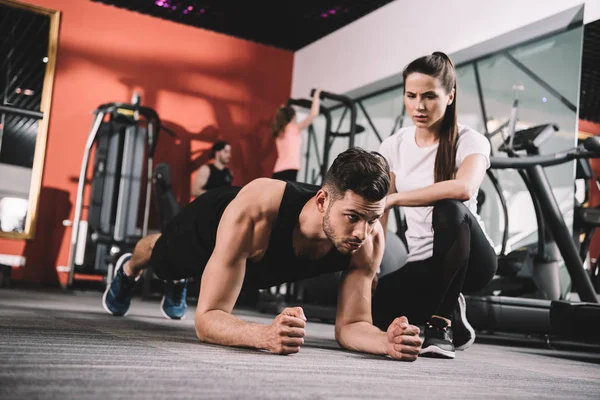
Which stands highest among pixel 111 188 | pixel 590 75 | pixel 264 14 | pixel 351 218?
pixel 264 14

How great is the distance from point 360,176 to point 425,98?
0.70 metres

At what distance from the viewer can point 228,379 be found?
4.09 feet

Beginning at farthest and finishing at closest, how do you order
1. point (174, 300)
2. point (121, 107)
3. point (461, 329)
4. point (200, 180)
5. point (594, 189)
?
point (200, 180)
point (121, 107)
point (594, 189)
point (174, 300)
point (461, 329)

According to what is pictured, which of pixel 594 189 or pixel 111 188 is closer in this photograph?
pixel 594 189

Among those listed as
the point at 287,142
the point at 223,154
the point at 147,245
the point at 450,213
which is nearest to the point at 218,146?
the point at 223,154

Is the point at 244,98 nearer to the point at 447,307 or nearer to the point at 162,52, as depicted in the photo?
the point at 162,52

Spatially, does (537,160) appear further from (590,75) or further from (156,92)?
(156,92)

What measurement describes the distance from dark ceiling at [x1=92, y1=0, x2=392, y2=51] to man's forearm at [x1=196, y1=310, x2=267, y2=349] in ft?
15.9

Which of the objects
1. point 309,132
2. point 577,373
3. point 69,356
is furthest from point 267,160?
point 69,356

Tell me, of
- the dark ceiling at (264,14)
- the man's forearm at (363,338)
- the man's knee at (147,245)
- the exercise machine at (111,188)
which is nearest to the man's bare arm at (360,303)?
the man's forearm at (363,338)

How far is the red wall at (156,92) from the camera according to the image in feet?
20.1

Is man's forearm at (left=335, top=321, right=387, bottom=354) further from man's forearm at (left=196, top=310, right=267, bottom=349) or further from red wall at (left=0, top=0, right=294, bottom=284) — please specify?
red wall at (left=0, top=0, right=294, bottom=284)

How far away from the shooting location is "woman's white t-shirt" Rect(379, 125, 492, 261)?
229cm

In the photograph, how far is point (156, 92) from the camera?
668cm
